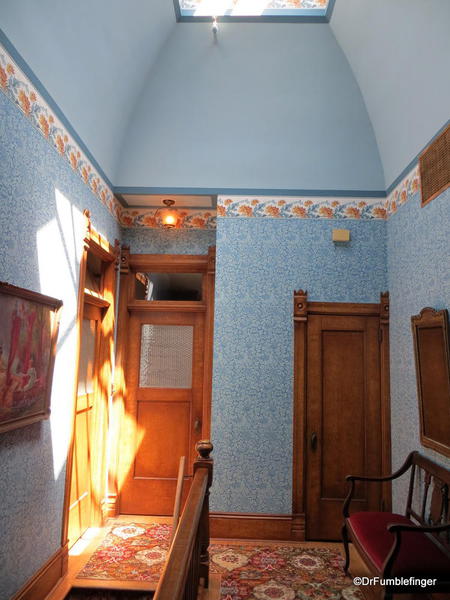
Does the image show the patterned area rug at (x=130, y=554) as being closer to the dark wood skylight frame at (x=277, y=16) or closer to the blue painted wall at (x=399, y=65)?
the blue painted wall at (x=399, y=65)

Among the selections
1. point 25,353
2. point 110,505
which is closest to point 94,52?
point 25,353

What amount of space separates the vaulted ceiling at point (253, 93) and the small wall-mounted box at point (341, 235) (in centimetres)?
42

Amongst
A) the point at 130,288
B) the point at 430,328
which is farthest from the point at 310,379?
the point at 130,288

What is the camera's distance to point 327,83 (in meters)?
3.74

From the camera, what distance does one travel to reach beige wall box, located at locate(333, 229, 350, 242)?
387 cm

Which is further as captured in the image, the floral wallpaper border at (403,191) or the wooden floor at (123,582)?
the floral wallpaper border at (403,191)

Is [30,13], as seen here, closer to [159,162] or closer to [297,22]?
[159,162]

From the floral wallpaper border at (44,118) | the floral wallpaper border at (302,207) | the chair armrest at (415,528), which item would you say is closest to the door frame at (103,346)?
the floral wallpaper border at (44,118)

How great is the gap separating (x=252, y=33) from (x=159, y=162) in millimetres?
1300

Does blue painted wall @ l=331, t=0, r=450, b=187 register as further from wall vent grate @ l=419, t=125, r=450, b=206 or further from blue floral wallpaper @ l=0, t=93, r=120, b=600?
blue floral wallpaper @ l=0, t=93, r=120, b=600

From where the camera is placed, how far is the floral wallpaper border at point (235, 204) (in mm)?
2779

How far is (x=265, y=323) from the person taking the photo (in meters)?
3.84

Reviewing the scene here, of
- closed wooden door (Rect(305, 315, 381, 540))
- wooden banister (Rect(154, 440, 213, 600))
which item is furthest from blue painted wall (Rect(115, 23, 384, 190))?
wooden banister (Rect(154, 440, 213, 600))

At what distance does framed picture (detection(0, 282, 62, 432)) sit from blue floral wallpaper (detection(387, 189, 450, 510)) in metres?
2.40
